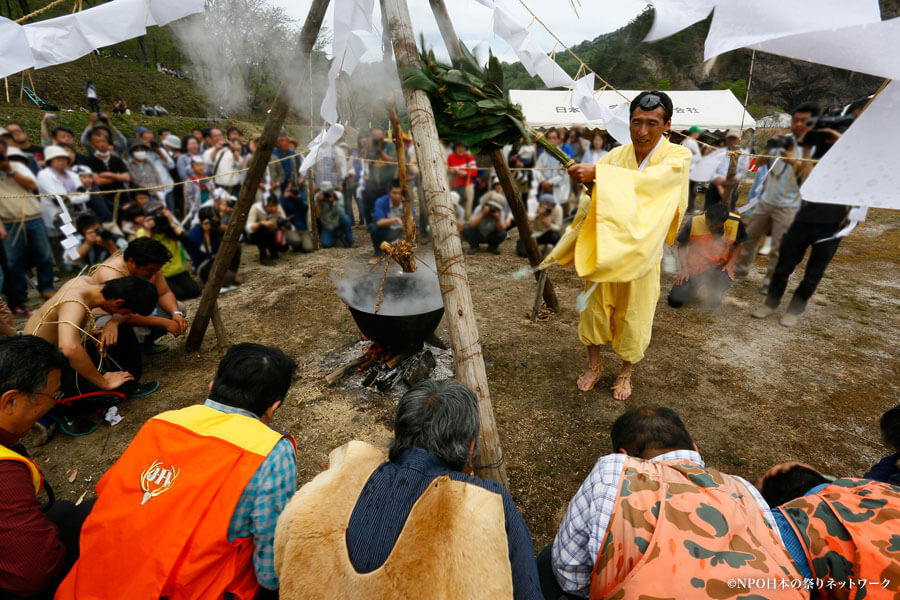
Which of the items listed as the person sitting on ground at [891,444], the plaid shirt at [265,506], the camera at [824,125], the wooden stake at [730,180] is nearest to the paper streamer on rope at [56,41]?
the plaid shirt at [265,506]

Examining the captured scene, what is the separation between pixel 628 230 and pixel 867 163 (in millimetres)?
993

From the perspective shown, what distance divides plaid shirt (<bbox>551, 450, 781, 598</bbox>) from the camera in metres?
4.11

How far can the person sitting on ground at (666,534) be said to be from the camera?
1200 mm

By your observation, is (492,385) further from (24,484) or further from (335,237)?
(335,237)

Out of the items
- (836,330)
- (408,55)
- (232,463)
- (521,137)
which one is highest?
(408,55)

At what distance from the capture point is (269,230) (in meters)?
7.25

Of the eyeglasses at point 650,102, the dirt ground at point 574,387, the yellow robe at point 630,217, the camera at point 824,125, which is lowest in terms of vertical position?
the dirt ground at point 574,387

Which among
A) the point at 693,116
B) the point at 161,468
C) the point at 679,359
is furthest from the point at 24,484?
the point at 693,116

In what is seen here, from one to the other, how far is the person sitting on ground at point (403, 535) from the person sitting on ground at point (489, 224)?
6659 millimetres

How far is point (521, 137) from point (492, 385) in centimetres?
222

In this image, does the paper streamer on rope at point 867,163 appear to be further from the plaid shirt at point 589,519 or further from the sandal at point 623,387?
the sandal at point 623,387

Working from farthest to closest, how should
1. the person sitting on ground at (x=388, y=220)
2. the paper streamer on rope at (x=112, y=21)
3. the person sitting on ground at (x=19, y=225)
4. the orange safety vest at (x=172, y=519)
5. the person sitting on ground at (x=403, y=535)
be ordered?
1. the person sitting on ground at (x=388, y=220)
2. the person sitting on ground at (x=19, y=225)
3. the paper streamer on rope at (x=112, y=21)
4. the orange safety vest at (x=172, y=519)
5. the person sitting on ground at (x=403, y=535)

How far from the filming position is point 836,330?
4.88 meters

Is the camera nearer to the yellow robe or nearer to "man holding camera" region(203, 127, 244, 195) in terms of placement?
the yellow robe
